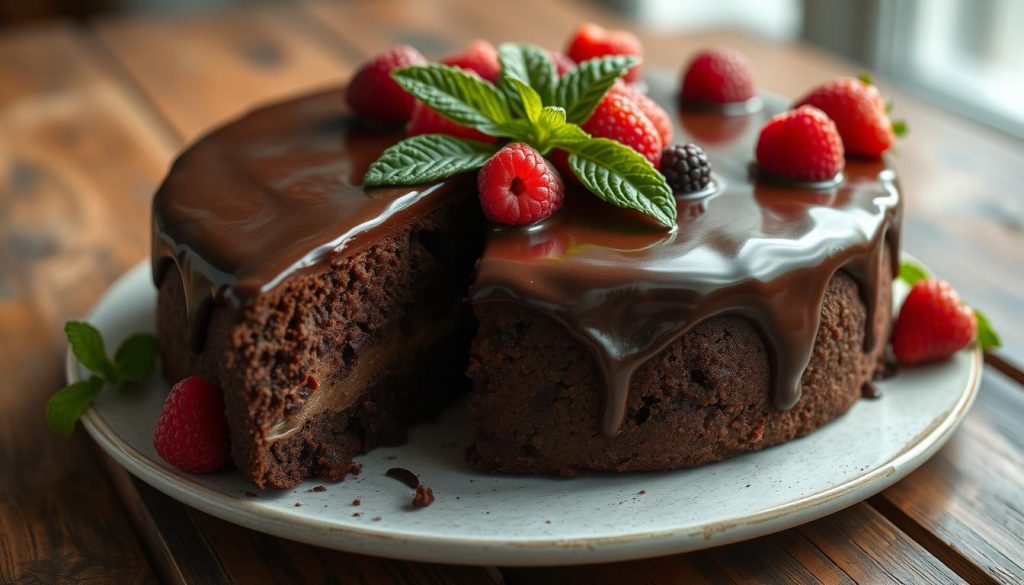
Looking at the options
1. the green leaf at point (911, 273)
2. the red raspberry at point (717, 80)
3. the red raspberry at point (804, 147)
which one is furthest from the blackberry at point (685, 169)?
the green leaf at point (911, 273)

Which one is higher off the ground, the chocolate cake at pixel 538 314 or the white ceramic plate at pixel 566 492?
the chocolate cake at pixel 538 314

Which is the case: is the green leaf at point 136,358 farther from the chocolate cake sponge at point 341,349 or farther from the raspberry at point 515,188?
the raspberry at point 515,188

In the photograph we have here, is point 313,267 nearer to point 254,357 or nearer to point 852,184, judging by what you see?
point 254,357

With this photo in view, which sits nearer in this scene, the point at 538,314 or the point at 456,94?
the point at 538,314

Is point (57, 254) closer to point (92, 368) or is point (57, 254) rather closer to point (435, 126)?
point (92, 368)

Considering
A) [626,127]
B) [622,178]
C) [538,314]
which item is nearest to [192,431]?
[538,314]

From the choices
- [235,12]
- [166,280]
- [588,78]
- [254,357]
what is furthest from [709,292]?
[235,12]
